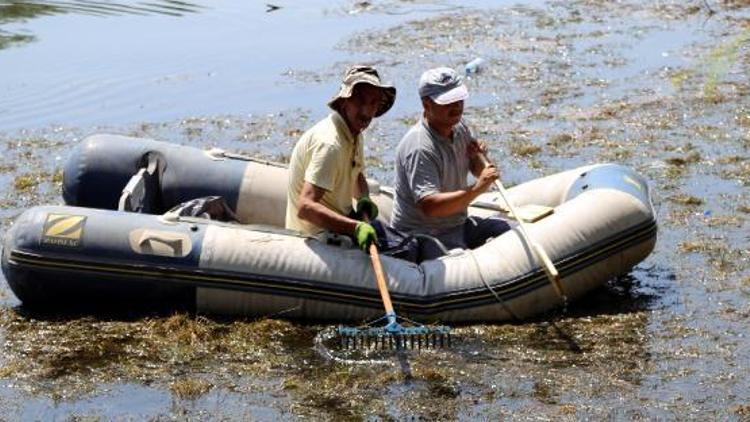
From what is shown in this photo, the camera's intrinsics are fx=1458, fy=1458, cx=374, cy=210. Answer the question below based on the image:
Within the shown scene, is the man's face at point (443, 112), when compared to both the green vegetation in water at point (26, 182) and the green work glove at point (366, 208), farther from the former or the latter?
the green vegetation in water at point (26, 182)

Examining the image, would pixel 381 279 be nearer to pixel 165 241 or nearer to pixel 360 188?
pixel 360 188

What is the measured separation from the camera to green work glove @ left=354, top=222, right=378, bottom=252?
7.47 meters

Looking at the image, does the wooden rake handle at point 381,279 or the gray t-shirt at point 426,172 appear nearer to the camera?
the wooden rake handle at point 381,279

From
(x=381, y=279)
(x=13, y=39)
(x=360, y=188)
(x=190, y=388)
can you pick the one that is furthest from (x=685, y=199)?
(x=13, y=39)

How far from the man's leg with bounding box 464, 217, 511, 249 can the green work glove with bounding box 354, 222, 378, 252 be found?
84cm

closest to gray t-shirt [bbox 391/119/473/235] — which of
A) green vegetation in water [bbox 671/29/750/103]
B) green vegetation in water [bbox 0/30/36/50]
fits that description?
green vegetation in water [bbox 671/29/750/103]

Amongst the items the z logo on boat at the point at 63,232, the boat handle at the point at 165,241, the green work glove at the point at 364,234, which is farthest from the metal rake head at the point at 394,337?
the z logo on boat at the point at 63,232

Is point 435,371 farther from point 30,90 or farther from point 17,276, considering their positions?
point 30,90

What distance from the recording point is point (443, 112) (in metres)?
7.65

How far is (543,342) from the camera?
7.45m

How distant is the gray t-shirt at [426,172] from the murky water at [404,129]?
0.69 metres

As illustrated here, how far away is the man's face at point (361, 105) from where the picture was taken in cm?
739

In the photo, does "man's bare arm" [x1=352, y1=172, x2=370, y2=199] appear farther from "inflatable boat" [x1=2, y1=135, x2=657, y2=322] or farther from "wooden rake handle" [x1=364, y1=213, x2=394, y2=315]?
"wooden rake handle" [x1=364, y1=213, x2=394, y2=315]

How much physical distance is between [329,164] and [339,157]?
76 mm
